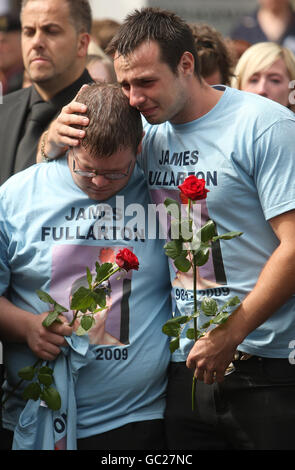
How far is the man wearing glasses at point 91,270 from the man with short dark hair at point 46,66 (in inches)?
26.0

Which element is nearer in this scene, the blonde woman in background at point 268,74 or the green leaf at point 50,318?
the green leaf at point 50,318

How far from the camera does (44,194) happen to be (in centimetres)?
243

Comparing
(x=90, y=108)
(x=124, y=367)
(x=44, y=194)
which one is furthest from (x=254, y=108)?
(x=124, y=367)

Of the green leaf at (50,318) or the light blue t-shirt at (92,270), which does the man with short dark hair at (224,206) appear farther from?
the green leaf at (50,318)

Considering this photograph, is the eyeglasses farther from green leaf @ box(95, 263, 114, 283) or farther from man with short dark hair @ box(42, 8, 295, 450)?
green leaf @ box(95, 263, 114, 283)

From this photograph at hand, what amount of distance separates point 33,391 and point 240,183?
0.92 metres

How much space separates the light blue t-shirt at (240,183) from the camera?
213 centimetres

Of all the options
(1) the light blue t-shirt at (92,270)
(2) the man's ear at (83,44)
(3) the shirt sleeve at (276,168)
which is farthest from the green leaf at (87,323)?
(2) the man's ear at (83,44)

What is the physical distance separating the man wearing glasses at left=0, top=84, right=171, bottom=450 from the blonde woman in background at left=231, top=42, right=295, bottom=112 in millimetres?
1262

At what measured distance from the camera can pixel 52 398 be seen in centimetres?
219

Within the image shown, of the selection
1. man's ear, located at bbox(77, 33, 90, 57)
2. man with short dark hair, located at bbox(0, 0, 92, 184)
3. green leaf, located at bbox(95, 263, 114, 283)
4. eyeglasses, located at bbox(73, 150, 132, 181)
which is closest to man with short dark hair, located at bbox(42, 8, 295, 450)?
eyeglasses, located at bbox(73, 150, 132, 181)

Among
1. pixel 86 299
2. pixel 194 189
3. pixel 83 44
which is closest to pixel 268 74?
pixel 83 44

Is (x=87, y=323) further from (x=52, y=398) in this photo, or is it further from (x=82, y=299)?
(x=52, y=398)
